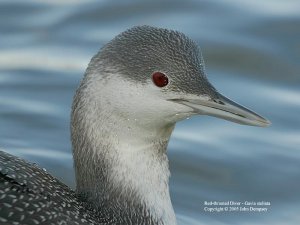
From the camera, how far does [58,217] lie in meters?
6.94

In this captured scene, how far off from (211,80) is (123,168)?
3.39 metres

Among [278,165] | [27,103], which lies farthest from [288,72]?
[27,103]

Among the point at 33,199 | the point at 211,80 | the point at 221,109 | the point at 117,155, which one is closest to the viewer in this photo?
the point at 33,199

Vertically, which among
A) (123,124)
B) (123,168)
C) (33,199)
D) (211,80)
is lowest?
(33,199)

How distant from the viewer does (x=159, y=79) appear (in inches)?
277

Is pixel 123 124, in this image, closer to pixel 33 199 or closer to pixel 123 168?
pixel 123 168

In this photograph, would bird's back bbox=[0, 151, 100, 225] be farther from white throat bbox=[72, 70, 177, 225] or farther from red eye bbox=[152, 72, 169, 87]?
red eye bbox=[152, 72, 169, 87]

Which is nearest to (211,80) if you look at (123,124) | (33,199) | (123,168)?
(123,168)

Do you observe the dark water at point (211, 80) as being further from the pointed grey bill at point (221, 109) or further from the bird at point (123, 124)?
the pointed grey bill at point (221, 109)

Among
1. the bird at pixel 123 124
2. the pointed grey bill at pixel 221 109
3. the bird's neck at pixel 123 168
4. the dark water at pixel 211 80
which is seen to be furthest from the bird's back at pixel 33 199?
the dark water at pixel 211 80

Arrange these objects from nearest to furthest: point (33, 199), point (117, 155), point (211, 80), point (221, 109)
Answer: point (33, 199), point (221, 109), point (117, 155), point (211, 80)

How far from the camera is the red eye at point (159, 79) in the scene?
23.1 ft

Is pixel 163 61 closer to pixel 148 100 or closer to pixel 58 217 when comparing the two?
pixel 148 100

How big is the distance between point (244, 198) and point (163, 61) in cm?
236
